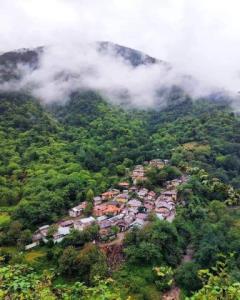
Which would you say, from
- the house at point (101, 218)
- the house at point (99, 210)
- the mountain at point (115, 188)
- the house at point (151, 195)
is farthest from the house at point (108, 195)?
the house at point (101, 218)

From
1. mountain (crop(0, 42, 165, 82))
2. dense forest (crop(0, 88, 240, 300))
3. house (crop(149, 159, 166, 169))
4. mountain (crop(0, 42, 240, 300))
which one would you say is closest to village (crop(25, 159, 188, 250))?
mountain (crop(0, 42, 240, 300))

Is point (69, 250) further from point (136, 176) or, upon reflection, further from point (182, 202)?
point (136, 176)

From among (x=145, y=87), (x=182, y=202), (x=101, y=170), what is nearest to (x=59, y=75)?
(x=145, y=87)

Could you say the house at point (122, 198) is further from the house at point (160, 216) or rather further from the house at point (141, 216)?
the house at point (160, 216)

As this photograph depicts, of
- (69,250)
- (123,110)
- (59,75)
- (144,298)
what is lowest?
(144,298)

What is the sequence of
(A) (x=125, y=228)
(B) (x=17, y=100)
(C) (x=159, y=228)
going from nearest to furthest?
1. (C) (x=159, y=228)
2. (A) (x=125, y=228)
3. (B) (x=17, y=100)

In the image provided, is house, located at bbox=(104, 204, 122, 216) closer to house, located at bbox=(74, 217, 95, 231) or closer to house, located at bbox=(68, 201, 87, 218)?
house, located at bbox=(68, 201, 87, 218)

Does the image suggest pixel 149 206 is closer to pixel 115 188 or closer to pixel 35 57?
pixel 115 188
